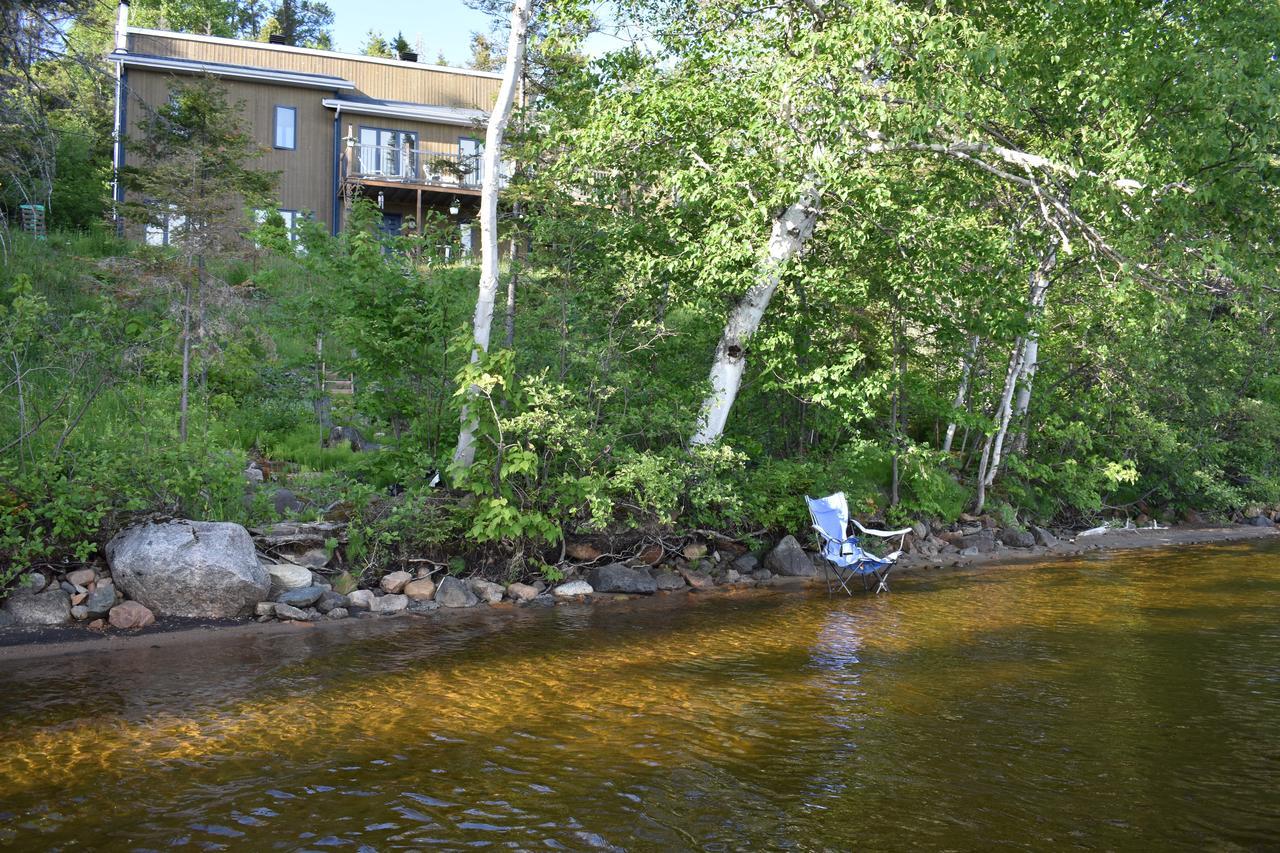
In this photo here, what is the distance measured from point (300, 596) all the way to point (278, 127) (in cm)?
2172

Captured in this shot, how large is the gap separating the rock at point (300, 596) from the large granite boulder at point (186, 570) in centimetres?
19

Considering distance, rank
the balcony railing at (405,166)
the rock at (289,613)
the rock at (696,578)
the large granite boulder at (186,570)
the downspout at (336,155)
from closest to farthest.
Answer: the large granite boulder at (186,570), the rock at (289,613), the rock at (696,578), the balcony railing at (405,166), the downspout at (336,155)

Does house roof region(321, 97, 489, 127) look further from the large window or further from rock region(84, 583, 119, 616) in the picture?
rock region(84, 583, 119, 616)

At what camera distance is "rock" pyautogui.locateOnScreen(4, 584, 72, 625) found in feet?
27.3

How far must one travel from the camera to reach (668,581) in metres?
11.7

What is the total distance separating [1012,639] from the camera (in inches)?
364

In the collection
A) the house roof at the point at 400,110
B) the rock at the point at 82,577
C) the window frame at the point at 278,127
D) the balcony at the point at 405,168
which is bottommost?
the rock at the point at 82,577

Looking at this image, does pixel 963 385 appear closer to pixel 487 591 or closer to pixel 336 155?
pixel 487 591

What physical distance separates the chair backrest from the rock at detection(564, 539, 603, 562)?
2659 mm

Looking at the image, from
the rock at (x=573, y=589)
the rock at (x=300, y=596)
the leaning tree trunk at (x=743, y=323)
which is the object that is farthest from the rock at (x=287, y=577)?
the leaning tree trunk at (x=743, y=323)

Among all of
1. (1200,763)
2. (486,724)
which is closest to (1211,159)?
(1200,763)

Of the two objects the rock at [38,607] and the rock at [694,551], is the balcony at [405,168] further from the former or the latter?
the rock at [38,607]

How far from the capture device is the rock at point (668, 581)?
1157cm

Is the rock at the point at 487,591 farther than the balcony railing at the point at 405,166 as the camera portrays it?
No
